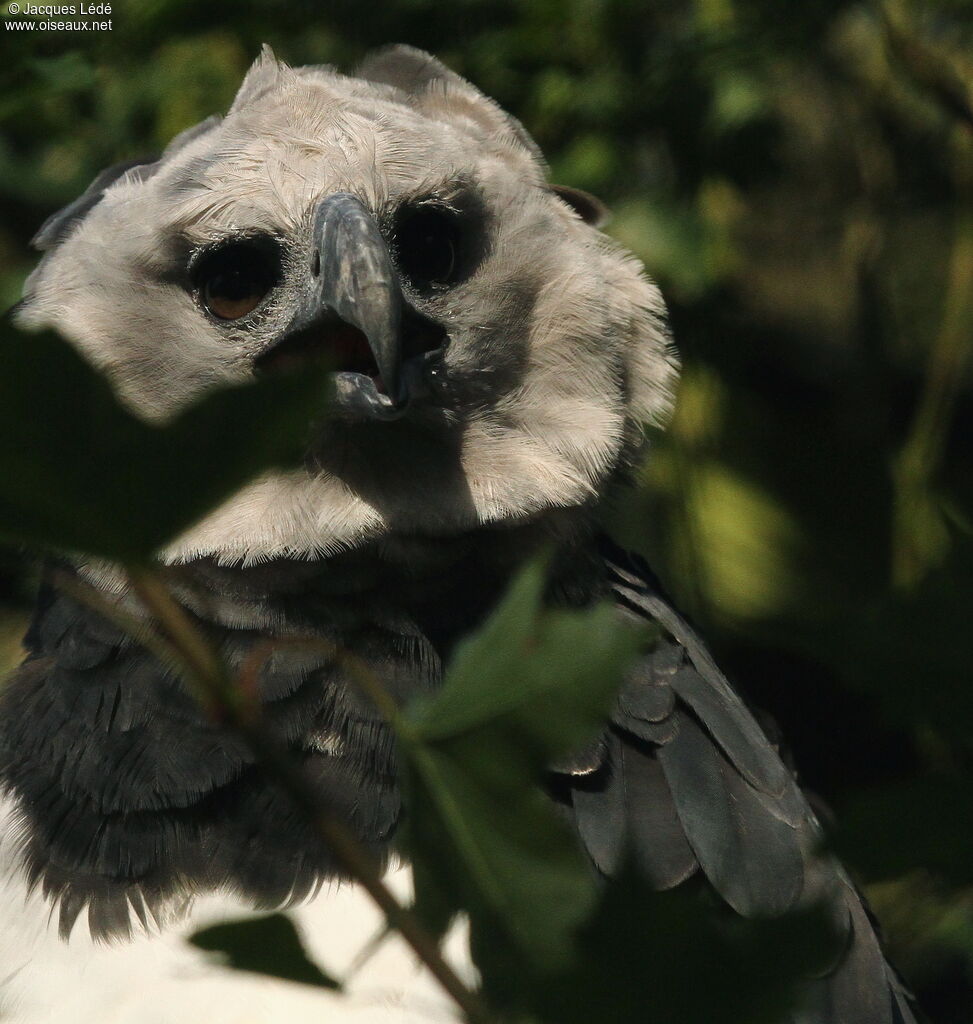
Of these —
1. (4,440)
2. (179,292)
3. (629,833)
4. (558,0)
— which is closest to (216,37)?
(558,0)

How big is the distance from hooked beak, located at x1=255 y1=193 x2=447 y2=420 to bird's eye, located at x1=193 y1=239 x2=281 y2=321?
64 millimetres

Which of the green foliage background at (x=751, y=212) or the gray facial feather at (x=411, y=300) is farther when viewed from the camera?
the green foliage background at (x=751, y=212)

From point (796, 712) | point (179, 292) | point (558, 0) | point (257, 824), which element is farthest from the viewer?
point (796, 712)

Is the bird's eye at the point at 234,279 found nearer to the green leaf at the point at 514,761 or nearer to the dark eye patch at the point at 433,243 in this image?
the dark eye patch at the point at 433,243

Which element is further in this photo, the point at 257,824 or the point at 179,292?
the point at 179,292

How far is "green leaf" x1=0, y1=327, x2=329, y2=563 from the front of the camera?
1.20 ft

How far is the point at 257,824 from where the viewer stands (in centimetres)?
116

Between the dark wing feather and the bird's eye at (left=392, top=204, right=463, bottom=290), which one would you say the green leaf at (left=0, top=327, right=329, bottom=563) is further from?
the bird's eye at (left=392, top=204, right=463, bottom=290)

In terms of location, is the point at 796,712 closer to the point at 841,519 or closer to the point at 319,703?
the point at 841,519

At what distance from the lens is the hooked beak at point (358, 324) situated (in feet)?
3.74

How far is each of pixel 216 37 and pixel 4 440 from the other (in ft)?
6.37

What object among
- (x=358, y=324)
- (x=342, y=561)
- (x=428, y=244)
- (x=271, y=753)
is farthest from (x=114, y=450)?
(x=428, y=244)

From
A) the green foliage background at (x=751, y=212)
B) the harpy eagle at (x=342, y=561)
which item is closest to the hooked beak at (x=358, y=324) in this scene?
the harpy eagle at (x=342, y=561)

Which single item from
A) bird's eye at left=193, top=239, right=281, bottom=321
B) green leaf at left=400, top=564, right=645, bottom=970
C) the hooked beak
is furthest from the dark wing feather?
green leaf at left=400, top=564, right=645, bottom=970
